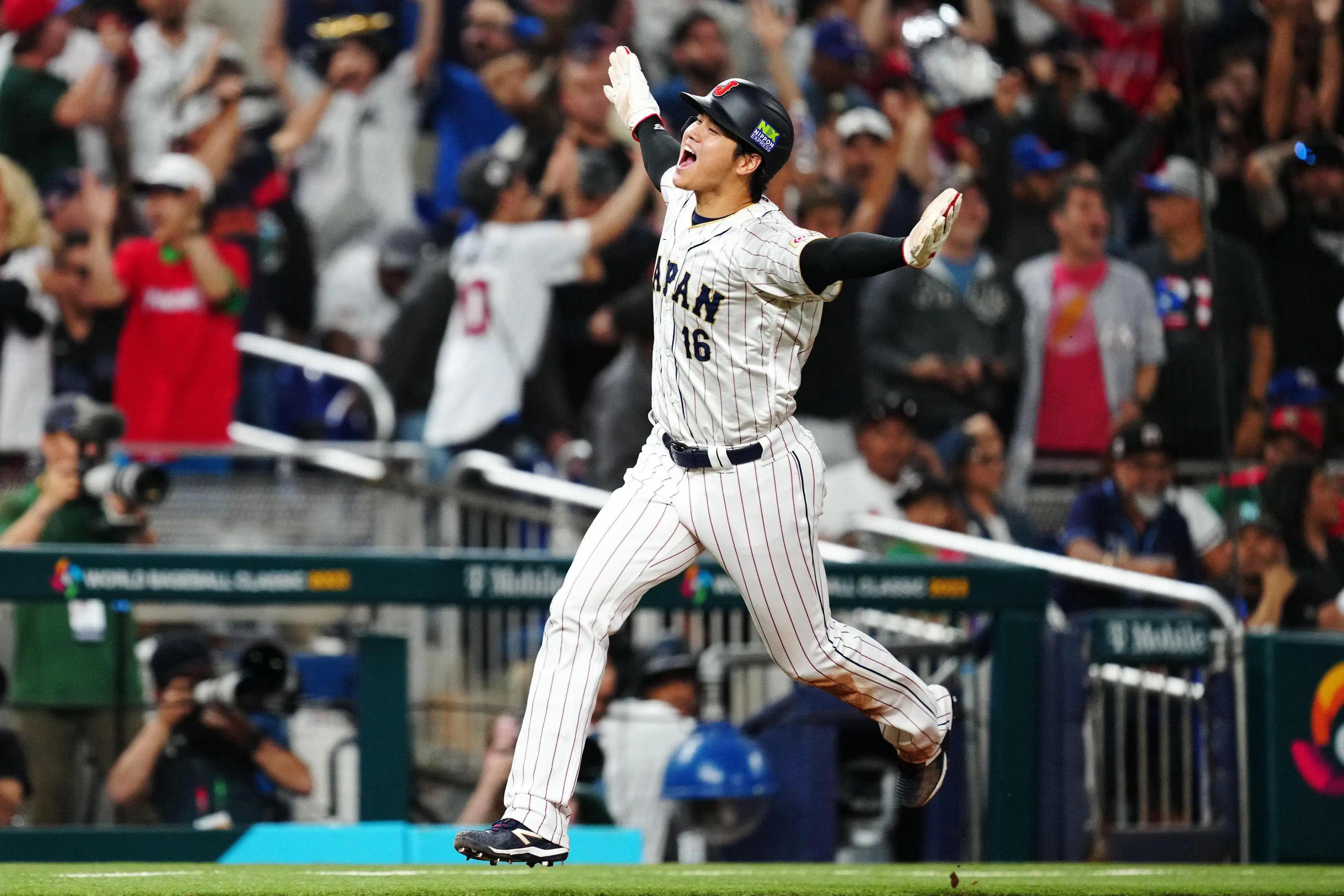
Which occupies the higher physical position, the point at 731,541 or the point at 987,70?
the point at 987,70

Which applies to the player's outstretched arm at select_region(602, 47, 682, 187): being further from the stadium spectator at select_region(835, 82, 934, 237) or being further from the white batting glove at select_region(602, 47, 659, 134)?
the stadium spectator at select_region(835, 82, 934, 237)

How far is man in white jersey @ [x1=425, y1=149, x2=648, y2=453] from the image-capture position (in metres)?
8.75

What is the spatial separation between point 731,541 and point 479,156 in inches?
197

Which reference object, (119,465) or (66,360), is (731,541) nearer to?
(119,465)

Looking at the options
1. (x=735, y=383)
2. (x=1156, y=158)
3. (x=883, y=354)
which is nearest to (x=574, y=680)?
A: (x=735, y=383)

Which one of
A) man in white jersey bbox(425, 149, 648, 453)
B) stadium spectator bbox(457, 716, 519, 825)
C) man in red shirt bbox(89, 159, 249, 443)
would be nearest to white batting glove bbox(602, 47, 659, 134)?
stadium spectator bbox(457, 716, 519, 825)

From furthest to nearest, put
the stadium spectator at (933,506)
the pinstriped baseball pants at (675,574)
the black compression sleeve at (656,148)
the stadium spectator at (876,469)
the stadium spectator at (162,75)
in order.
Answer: the stadium spectator at (162,75) → the stadium spectator at (876,469) → the stadium spectator at (933,506) → the black compression sleeve at (656,148) → the pinstriped baseball pants at (675,574)

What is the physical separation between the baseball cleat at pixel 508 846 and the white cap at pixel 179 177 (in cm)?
526

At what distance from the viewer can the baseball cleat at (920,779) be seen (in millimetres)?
4867

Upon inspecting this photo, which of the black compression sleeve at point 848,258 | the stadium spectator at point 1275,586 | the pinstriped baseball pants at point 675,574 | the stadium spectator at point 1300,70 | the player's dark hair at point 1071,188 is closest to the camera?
the black compression sleeve at point 848,258

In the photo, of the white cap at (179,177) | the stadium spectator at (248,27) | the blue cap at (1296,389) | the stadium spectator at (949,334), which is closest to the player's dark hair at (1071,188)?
the stadium spectator at (949,334)

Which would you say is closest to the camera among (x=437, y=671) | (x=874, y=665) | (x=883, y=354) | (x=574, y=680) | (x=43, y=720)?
(x=574, y=680)

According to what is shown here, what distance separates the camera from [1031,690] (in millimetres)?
6449

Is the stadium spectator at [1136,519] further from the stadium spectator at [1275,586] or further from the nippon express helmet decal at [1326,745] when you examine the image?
the nippon express helmet decal at [1326,745]
